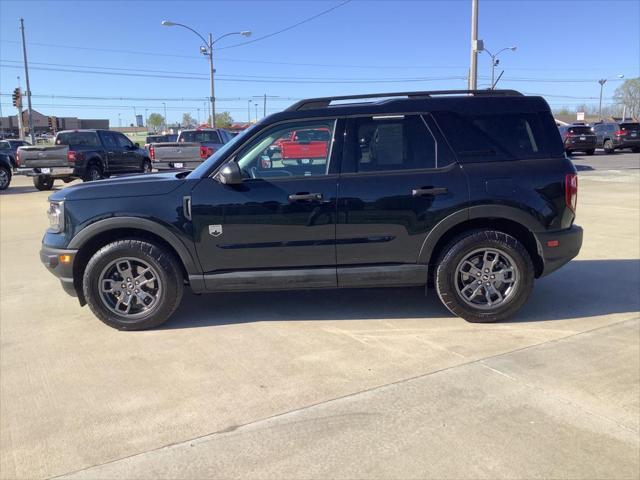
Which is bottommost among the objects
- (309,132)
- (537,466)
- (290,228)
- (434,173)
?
(537,466)

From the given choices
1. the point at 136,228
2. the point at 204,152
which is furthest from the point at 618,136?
the point at 136,228

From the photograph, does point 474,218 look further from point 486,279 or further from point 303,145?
point 303,145

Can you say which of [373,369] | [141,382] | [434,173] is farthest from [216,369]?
[434,173]

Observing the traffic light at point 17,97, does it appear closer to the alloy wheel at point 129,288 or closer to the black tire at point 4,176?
the black tire at point 4,176

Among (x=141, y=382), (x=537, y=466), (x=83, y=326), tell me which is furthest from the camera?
(x=83, y=326)

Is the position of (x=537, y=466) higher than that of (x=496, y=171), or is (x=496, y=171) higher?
(x=496, y=171)

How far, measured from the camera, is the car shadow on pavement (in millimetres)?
5047

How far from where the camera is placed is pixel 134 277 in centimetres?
481

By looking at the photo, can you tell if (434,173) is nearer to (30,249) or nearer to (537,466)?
(537,466)

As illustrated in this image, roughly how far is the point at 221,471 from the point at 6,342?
279 centimetres

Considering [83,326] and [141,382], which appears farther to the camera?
[83,326]

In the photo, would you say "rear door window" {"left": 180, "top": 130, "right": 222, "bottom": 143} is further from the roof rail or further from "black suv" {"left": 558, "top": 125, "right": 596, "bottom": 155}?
"black suv" {"left": 558, "top": 125, "right": 596, "bottom": 155}

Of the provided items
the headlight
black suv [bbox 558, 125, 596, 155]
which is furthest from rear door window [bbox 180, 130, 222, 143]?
black suv [bbox 558, 125, 596, 155]

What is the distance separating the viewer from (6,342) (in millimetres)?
4566
